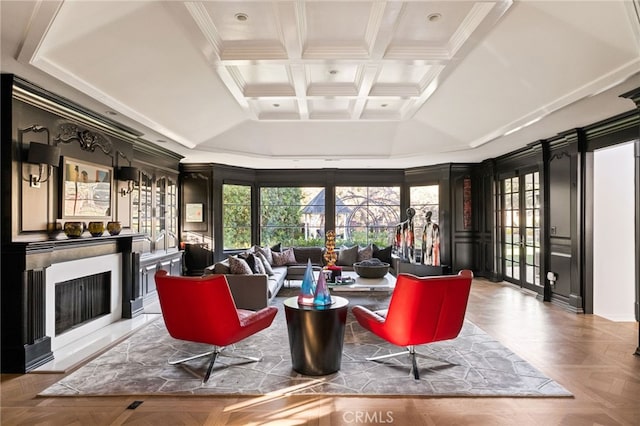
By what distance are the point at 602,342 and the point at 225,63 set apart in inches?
208

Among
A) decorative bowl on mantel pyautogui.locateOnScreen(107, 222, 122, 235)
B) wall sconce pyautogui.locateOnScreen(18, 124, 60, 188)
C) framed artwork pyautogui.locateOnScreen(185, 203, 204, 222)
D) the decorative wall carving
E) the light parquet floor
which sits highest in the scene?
the decorative wall carving

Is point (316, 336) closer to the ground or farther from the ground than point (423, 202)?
closer to the ground

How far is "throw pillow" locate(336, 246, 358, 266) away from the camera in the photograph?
26.1 feet

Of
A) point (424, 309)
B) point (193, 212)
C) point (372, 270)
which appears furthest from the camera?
point (193, 212)

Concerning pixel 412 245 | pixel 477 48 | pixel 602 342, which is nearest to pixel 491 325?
pixel 602 342

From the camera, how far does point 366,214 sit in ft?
32.1

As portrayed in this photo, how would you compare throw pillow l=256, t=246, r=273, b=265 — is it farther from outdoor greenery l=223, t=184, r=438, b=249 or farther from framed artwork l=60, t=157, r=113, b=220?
framed artwork l=60, t=157, r=113, b=220

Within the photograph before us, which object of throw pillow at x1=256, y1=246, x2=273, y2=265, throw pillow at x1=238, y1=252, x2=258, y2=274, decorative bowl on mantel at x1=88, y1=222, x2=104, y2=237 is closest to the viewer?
decorative bowl on mantel at x1=88, y1=222, x2=104, y2=237

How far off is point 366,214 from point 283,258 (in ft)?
9.54

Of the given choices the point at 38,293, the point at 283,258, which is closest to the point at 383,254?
the point at 283,258

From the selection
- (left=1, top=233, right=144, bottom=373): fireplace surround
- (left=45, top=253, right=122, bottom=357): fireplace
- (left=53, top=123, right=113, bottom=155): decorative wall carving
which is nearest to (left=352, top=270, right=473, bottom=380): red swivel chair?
(left=1, top=233, right=144, bottom=373): fireplace surround

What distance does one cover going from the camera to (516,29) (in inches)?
137

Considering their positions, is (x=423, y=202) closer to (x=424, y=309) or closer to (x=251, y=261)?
(x=251, y=261)

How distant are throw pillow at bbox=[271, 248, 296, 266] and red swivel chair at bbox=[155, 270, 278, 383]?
4.26 meters
